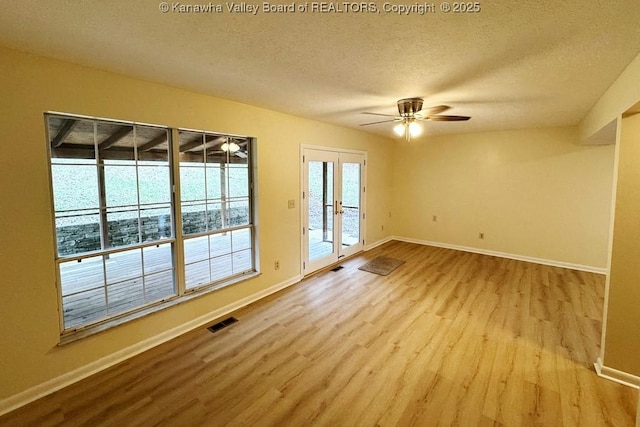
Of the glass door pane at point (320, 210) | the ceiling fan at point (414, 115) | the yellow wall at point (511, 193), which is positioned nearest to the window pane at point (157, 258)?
the glass door pane at point (320, 210)

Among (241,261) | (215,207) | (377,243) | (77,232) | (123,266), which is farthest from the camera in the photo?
(377,243)

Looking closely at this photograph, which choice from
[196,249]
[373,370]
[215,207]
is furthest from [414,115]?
[196,249]

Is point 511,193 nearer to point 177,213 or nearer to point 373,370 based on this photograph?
point 373,370

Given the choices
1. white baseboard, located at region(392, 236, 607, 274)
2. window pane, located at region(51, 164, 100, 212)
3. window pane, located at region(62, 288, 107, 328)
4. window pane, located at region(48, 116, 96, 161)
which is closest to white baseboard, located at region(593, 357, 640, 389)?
white baseboard, located at region(392, 236, 607, 274)

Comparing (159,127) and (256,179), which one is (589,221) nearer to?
(256,179)

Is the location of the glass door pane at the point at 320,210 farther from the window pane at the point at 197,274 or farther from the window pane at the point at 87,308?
the window pane at the point at 87,308

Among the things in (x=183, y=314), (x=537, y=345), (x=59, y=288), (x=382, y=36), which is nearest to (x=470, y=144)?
(x=537, y=345)

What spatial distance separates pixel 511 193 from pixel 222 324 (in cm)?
523

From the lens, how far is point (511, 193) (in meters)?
5.26

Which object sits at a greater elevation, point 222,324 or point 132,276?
point 132,276

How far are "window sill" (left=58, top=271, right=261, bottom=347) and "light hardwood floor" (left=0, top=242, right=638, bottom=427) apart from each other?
343mm

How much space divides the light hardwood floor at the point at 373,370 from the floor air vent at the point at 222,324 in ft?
0.25

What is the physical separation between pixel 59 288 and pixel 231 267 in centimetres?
159

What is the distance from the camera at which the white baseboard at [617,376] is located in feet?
7.18
